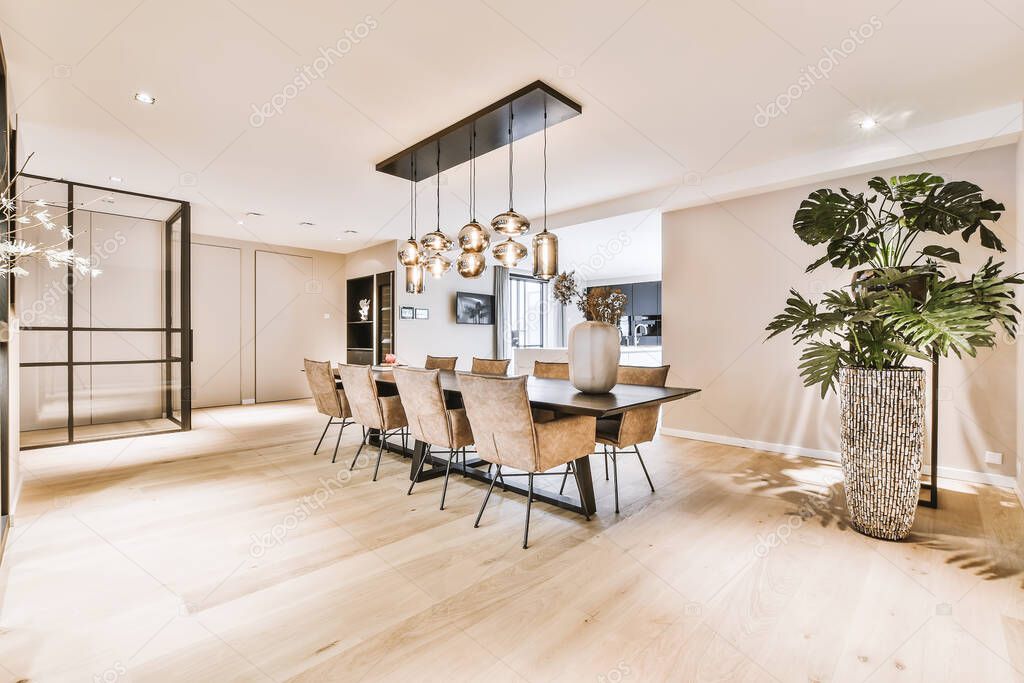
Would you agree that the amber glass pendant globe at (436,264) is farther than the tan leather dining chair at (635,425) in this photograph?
Yes

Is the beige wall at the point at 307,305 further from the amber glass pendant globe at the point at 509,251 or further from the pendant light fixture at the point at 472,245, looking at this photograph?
the amber glass pendant globe at the point at 509,251

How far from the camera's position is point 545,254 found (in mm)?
3305

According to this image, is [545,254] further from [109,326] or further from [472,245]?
[109,326]

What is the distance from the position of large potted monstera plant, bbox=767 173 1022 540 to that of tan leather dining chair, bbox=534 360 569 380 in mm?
1763

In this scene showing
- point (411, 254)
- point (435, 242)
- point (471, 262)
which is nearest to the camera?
point (471, 262)

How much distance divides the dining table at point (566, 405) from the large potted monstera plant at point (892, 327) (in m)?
0.86

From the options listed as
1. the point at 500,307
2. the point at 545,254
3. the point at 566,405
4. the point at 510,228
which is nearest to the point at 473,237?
the point at 510,228

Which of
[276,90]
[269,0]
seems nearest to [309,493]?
[276,90]

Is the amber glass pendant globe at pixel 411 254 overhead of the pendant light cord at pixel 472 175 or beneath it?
beneath

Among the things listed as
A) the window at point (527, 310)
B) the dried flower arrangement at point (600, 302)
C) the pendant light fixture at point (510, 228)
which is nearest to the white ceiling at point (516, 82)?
the pendant light fixture at point (510, 228)

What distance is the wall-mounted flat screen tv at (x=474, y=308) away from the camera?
793 centimetres

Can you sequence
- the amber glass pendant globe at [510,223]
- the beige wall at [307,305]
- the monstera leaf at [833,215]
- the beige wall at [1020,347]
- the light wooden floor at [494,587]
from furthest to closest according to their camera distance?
the beige wall at [307,305]
the amber glass pendant globe at [510,223]
the beige wall at [1020,347]
the monstera leaf at [833,215]
the light wooden floor at [494,587]

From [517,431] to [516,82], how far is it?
6.82 ft

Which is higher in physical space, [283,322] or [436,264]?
[436,264]
